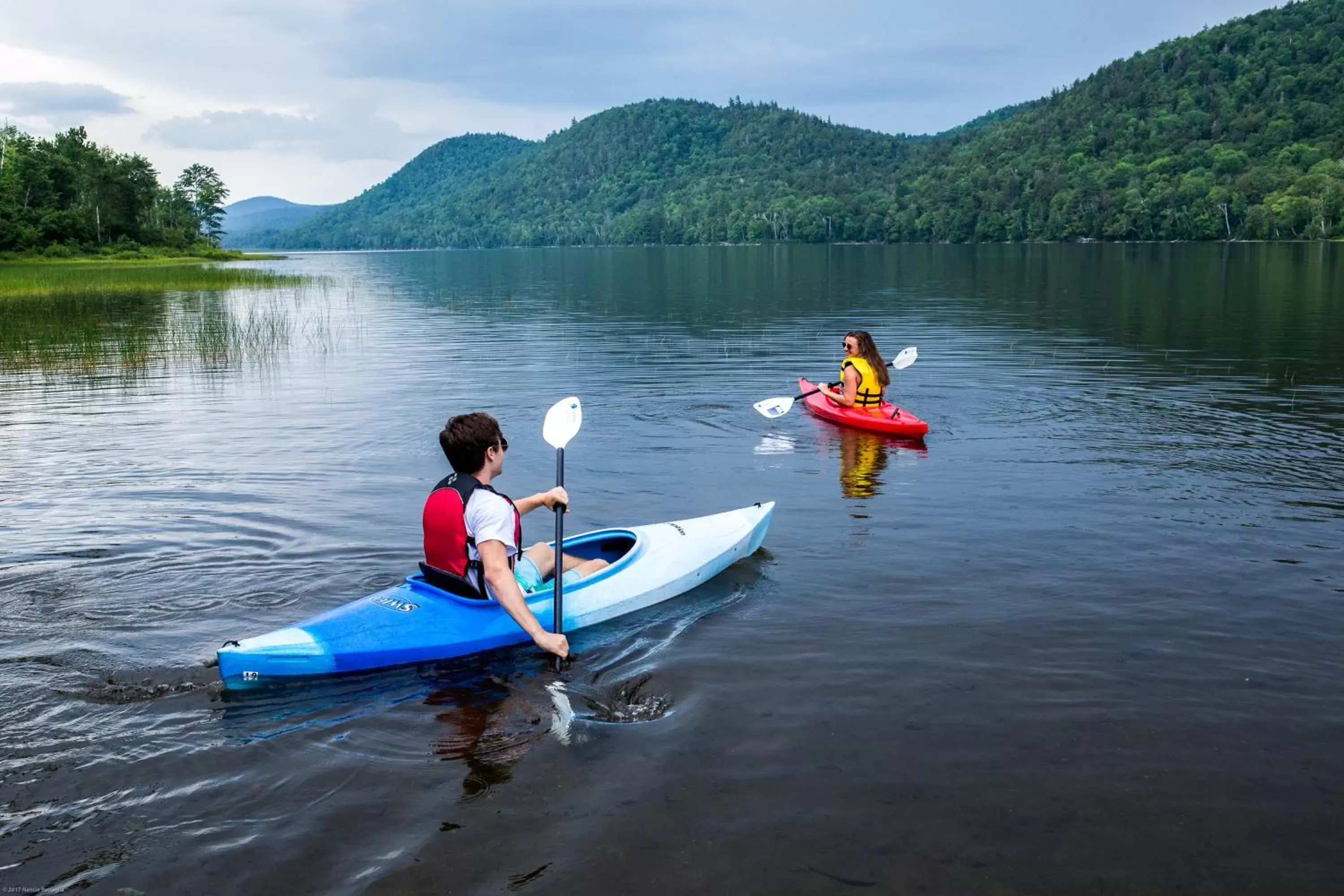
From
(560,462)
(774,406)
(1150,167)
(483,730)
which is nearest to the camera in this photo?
(483,730)

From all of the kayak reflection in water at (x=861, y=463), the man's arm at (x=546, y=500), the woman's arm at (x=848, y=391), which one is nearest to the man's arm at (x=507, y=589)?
the man's arm at (x=546, y=500)

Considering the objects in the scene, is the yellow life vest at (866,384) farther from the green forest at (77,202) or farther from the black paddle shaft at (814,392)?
the green forest at (77,202)

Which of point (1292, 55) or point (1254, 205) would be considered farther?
point (1292, 55)

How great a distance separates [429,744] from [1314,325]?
2802cm

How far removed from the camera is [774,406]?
15.9 metres

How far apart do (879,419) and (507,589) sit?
29.6 feet

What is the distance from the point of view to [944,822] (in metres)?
4.95

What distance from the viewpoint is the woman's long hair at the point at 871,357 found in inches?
579

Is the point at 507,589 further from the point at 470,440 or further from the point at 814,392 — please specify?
the point at 814,392

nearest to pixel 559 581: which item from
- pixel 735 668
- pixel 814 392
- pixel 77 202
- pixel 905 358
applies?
pixel 735 668

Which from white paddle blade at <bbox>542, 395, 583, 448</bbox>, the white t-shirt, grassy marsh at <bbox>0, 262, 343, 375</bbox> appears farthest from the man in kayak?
grassy marsh at <bbox>0, 262, 343, 375</bbox>

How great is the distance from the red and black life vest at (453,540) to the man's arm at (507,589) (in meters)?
0.17

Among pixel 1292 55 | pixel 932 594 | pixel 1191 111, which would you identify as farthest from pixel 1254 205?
pixel 932 594

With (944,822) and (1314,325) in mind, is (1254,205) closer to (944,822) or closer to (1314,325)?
(1314,325)
